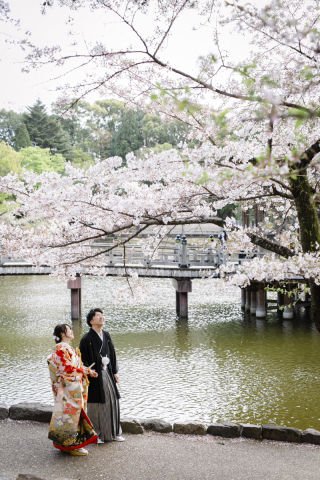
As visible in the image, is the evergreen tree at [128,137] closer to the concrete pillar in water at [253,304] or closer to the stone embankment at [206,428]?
the concrete pillar in water at [253,304]

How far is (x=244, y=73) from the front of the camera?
253 cm

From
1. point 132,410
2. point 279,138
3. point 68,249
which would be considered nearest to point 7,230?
point 68,249

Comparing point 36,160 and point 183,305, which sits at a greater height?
point 36,160

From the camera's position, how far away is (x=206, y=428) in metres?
4.78

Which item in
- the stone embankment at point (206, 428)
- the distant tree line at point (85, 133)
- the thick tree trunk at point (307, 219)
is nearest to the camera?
the thick tree trunk at point (307, 219)

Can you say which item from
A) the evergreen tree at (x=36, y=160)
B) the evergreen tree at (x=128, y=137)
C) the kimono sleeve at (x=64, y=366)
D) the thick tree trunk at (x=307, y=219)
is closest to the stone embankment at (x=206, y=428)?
the kimono sleeve at (x=64, y=366)

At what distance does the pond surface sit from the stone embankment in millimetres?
1960

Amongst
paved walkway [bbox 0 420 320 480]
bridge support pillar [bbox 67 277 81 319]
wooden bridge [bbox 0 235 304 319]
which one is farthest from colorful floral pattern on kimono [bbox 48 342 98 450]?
bridge support pillar [bbox 67 277 81 319]

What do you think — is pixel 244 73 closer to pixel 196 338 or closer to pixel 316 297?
pixel 316 297

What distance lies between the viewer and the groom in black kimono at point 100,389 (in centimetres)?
429

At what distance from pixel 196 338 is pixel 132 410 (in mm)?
5018

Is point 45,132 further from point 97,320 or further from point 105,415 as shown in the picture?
point 105,415

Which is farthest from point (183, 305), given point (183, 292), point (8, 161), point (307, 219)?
point (8, 161)

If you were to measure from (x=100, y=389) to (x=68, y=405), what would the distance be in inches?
14.9
